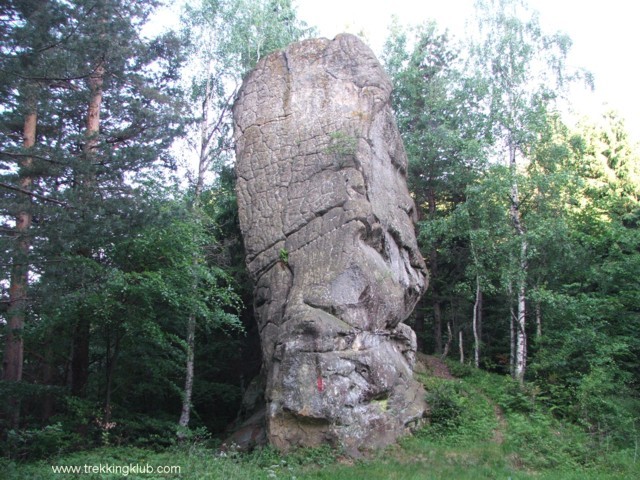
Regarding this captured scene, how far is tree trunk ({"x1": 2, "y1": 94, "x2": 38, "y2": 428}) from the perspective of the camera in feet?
29.5

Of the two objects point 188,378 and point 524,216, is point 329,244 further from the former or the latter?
point 524,216

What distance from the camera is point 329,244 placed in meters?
12.3

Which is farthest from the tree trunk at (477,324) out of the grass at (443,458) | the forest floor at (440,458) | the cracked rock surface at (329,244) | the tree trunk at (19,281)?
the tree trunk at (19,281)

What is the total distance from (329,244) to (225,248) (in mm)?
5042

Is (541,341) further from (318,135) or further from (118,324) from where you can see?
(118,324)

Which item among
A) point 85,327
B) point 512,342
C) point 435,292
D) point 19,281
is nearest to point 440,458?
point 85,327

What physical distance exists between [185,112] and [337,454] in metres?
9.20

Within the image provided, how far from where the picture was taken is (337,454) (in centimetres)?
1000

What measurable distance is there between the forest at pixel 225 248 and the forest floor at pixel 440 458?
0.23 ft

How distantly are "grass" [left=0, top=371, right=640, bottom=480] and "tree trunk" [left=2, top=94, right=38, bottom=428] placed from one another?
3.07m

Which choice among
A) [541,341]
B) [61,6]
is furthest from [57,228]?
[541,341]

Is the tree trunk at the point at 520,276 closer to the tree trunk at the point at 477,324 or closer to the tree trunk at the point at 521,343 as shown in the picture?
the tree trunk at the point at 521,343

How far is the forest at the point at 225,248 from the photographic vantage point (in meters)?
9.06

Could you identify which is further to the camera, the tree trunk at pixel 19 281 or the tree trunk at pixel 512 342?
the tree trunk at pixel 512 342
